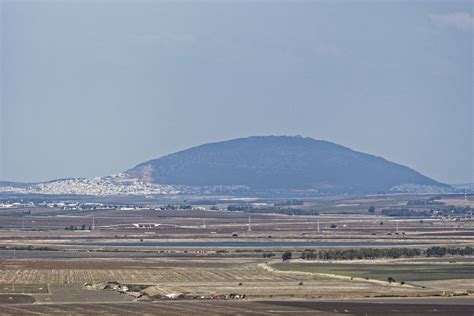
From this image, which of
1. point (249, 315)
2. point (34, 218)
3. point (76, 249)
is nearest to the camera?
point (249, 315)

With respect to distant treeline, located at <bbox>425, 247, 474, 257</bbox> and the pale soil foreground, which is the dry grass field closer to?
the pale soil foreground

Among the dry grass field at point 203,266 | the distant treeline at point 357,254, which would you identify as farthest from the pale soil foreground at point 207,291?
the distant treeline at point 357,254

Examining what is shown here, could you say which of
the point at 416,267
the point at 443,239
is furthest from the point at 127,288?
the point at 443,239

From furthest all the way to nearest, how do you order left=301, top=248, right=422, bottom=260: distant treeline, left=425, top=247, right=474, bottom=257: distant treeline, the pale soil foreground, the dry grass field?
left=425, top=247, right=474, bottom=257: distant treeline < left=301, top=248, right=422, bottom=260: distant treeline < the dry grass field < the pale soil foreground

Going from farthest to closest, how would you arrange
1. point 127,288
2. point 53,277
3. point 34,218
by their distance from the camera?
point 34,218, point 53,277, point 127,288

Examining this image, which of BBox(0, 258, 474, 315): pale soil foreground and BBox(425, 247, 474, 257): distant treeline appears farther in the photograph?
BBox(425, 247, 474, 257): distant treeline

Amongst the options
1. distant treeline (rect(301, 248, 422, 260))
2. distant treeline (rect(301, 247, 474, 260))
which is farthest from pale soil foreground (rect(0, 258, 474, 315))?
distant treeline (rect(301, 247, 474, 260))

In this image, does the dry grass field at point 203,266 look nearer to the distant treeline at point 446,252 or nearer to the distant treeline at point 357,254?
the distant treeline at point 357,254

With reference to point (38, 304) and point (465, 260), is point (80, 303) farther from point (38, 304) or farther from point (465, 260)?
point (465, 260)
